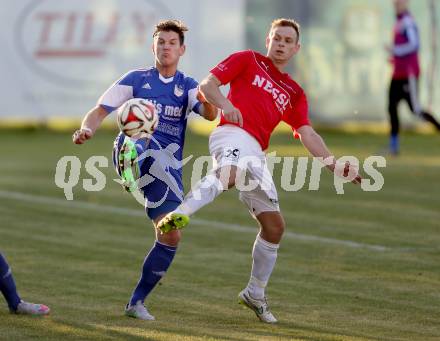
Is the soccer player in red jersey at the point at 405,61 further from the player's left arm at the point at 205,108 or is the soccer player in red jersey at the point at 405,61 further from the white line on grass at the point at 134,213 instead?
the player's left arm at the point at 205,108

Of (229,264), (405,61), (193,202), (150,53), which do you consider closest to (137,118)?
(193,202)

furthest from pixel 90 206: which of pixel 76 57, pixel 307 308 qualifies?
pixel 76 57

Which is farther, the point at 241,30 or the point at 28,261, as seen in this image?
the point at 241,30

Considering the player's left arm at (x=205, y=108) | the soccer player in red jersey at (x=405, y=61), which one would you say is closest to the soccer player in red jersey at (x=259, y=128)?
the player's left arm at (x=205, y=108)

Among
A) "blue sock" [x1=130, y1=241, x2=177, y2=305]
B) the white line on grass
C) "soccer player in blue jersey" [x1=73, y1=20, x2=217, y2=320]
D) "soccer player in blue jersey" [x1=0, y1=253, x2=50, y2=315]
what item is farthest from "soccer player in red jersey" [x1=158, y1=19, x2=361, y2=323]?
the white line on grass

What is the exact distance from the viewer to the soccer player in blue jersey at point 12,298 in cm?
857

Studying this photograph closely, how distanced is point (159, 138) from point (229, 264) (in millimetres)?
2643

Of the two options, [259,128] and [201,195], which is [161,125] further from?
[201,195]

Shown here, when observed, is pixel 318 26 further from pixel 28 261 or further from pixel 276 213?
pixel 276 213

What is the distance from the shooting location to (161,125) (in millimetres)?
8883

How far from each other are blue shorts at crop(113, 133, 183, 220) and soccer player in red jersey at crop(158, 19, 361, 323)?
320 mm

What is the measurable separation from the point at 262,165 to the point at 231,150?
27cm

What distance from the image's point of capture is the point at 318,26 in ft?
87.9

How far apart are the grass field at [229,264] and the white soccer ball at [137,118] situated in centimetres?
129
